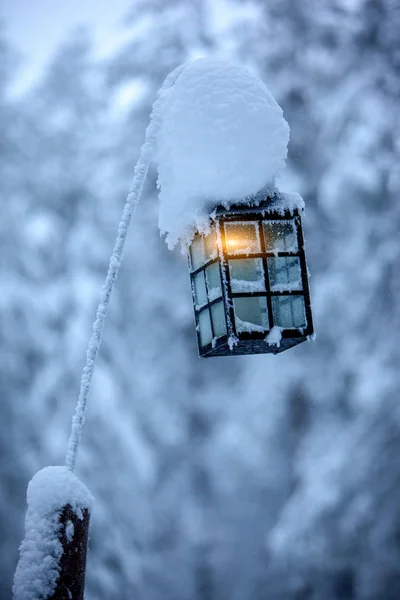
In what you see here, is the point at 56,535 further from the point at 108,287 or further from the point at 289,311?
the point at 289,311

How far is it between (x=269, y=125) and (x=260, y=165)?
0.69 ft

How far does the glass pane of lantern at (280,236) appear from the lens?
10.8 feet

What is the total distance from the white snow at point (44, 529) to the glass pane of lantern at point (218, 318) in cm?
109

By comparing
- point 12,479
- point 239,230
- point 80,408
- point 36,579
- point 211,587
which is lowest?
point 211,587

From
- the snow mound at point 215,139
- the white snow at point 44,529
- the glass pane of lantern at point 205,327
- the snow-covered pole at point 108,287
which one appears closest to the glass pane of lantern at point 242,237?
the snow mound at point 215,139

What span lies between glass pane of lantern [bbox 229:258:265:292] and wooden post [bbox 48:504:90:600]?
136 centimetres

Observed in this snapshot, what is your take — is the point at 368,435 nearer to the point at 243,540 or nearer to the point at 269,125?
the point at 243,540

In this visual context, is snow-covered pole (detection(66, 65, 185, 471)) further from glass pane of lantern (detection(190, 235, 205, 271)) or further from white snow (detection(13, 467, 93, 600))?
glass pane of lantern (detection(190, 235, 205, 271))

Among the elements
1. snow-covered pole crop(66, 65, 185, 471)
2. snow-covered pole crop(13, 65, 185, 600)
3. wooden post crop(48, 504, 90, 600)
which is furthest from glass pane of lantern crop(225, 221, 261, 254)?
wooden post crop(48, 504, 90, 600)

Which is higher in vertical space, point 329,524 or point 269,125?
point 269,125

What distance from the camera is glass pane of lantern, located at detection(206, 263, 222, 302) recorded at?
10.5ft

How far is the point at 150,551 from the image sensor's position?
869 inches

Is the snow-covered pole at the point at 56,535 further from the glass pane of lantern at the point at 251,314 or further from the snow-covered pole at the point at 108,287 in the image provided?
the glass pane of lantern at the point at 251,314

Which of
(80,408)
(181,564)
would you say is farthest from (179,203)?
(181,564)
